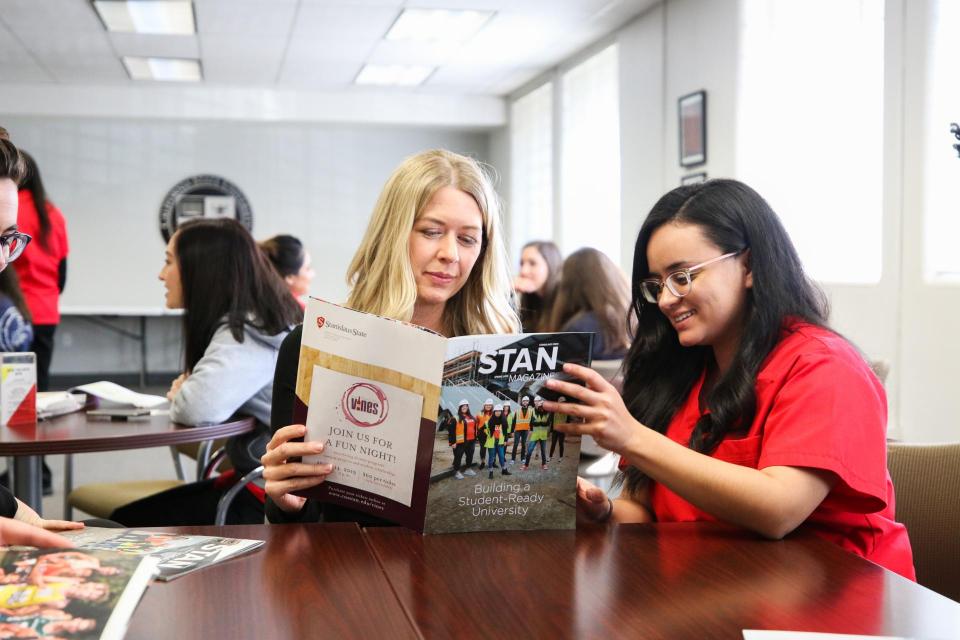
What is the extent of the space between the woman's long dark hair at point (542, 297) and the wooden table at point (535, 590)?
379 cm

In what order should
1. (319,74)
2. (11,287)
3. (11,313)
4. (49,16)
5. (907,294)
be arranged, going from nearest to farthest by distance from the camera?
(11,287) < (11,313) < (907,294) < (49,16) < (319,74)

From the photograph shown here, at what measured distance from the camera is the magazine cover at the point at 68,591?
869mm

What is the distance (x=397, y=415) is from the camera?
4.21ft

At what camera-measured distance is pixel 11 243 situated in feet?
4.99

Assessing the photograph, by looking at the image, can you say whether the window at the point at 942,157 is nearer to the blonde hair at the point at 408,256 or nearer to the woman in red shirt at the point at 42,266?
the blonde hair at the point at 408,256

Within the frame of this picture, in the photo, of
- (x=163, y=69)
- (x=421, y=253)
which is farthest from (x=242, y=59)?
(x=421, y=253)

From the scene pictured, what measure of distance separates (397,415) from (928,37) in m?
3.63

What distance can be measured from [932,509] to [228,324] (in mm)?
2024

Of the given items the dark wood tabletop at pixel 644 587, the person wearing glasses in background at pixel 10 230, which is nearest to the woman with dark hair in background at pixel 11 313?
the person wearing glasses in background at pixel 10 230

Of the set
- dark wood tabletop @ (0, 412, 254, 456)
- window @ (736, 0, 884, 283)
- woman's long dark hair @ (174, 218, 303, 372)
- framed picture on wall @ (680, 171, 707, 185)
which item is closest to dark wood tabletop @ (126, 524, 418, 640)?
dark wood tabletop @ (0, 412, 254, 456)

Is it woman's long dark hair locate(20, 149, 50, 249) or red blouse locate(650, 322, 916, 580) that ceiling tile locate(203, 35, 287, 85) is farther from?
red blouse locate(650, 322, 916, 580)

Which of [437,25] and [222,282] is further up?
[437,25]

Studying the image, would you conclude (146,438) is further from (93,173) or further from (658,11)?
(93,173)

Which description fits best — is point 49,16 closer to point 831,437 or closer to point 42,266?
point 42,266
